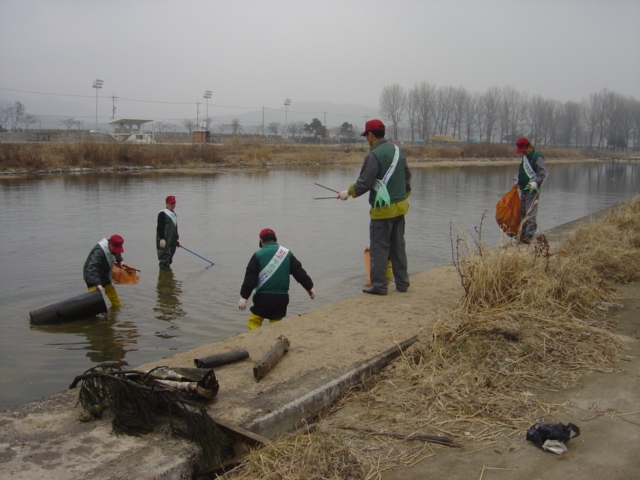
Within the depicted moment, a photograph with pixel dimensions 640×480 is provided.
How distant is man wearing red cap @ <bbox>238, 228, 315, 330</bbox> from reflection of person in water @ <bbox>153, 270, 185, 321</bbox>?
2.74m

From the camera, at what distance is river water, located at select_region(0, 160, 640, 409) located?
7.62 metres

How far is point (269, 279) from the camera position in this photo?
6516mm

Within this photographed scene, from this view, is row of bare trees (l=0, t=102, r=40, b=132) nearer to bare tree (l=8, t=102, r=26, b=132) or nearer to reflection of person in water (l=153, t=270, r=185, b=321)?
bare tree (l=8, t=102, r=26, b=132)

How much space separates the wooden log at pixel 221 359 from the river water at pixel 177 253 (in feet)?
8.06

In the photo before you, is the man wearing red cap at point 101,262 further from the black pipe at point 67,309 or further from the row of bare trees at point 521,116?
the row of bare trees at point 521,116

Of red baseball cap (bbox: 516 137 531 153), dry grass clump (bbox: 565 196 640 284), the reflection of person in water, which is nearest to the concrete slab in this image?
dry grass clump (bbox: 565 196 640 284)

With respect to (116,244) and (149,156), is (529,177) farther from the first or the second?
(149,156)

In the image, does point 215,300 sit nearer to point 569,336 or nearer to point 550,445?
point 569,336

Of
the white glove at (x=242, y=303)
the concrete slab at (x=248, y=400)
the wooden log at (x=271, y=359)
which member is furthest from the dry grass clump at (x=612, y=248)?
the wooden log at (x=271, y=359)

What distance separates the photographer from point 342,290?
10.4m

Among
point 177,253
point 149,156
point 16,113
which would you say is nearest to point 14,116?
point 16,113

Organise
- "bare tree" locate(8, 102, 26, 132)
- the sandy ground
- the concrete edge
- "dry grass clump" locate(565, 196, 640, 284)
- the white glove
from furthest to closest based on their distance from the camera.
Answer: "bare tree" locate(8, 102, 26, 132) < "dry grass clump" locate(565, 196, 640, 284) < the white glove < the concrete edge < the sandy ground

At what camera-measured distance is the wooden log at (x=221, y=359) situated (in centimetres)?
459

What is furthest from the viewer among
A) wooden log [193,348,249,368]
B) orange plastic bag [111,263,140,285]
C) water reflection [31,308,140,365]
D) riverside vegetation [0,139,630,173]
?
riverside vegetation [0,139,630,173]
